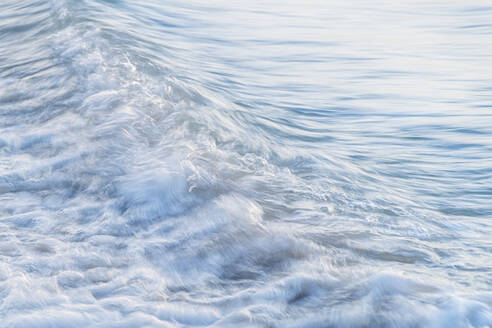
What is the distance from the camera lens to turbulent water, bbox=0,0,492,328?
104 inches

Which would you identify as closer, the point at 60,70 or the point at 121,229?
the point at 121,229

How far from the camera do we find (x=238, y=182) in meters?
3.62

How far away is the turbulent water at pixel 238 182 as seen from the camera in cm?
265

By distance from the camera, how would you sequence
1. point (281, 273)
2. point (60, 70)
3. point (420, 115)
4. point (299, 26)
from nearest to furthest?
point (281, 273) < point (420, 115) < point (60, 70) < point (299, 26)

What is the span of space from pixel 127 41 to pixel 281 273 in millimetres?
4406

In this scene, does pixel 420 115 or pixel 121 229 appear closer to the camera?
pixel 121 229

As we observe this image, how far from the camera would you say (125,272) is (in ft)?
9.49

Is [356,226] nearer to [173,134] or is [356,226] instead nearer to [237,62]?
[173,134]

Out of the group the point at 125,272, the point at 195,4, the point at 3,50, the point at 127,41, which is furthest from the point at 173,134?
the point at 195,4

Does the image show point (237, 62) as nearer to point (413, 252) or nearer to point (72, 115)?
point (72, 115)

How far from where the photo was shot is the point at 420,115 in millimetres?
5203

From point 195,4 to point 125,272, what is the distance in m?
7.11

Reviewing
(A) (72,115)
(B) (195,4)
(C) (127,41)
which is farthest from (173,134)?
(B) (195,4)

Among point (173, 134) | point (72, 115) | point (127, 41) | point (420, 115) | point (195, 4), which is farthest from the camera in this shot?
point (195, 4)
